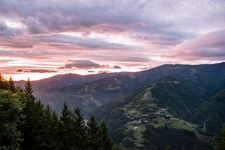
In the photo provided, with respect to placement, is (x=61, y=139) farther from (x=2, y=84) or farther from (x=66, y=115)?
(x=2, y=84)

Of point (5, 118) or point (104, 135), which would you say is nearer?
point (5, 118)

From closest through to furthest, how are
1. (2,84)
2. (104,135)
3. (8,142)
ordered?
1. (8,142)
2. (104,135)
3. (2,84)

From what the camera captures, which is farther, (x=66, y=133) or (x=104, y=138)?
(x=104, y=138)

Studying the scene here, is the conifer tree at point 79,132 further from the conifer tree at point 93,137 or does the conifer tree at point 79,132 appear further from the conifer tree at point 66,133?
the conifer tree at point 93,137

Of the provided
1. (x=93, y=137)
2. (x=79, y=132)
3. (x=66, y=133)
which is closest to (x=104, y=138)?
(x=93, y=137)

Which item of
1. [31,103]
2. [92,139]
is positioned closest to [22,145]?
[31,103]

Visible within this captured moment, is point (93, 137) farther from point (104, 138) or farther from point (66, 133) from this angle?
point (66, 133)

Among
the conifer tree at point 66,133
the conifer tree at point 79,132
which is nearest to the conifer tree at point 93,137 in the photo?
the conifer tree at point 79,132

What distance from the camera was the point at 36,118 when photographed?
98062mm

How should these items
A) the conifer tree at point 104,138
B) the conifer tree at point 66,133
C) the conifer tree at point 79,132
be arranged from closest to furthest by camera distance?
the conifer tree at point 66,133 → the conifer tree at point 79,132 → the conifer tree at point 104,138

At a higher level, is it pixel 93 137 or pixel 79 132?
pixel 79 132

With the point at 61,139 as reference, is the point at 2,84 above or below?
above

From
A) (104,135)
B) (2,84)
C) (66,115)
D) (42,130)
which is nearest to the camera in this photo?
(42,130)

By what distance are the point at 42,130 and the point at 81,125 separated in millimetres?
13093
